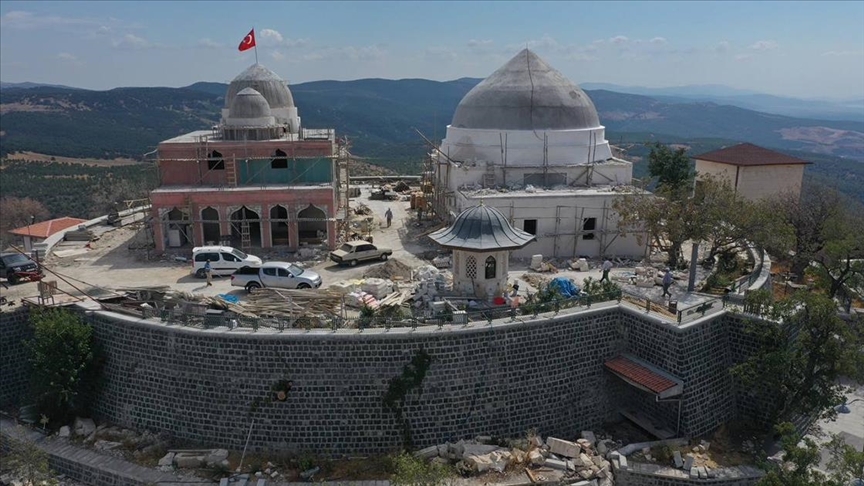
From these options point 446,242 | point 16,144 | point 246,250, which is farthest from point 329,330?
point 16,144

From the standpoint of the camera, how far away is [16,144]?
10006cm

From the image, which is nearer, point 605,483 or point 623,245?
point 605,483

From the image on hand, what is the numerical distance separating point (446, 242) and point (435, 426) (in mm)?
5911

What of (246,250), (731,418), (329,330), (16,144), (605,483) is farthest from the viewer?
(16,144)

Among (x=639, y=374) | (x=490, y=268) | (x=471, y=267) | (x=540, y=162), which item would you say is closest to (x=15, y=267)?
(x=471, y=267)

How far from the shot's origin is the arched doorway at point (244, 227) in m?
27.8

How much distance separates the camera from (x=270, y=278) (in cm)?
2211

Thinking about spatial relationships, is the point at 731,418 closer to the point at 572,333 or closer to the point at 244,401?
the point at 572,333

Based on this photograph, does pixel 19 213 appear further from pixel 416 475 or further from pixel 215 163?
pixel 416 475

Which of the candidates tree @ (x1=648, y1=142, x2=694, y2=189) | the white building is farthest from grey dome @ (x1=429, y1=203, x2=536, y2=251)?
tree @ (x1=648, y1=142, x2=694, y2=189)

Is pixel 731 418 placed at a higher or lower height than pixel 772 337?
lower

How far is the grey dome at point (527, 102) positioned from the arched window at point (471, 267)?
12970mm

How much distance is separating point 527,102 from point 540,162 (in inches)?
127

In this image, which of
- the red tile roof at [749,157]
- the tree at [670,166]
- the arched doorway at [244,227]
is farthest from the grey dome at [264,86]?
the red tile roof at [749,157]
